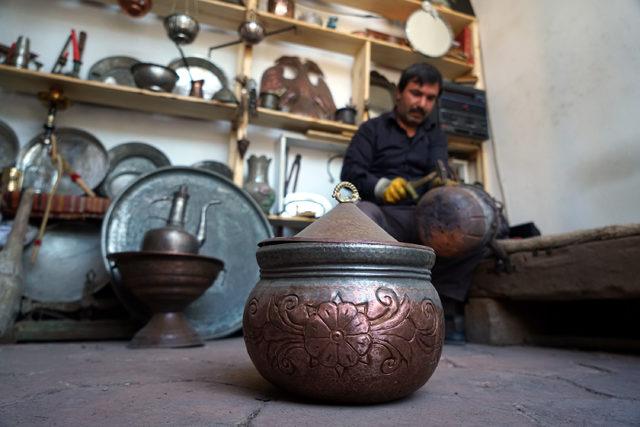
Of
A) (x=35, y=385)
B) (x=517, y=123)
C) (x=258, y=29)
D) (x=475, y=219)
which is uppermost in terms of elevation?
(x=258, y=29)

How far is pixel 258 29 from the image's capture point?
2.77 m

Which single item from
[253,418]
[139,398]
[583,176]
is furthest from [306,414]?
[583,176]

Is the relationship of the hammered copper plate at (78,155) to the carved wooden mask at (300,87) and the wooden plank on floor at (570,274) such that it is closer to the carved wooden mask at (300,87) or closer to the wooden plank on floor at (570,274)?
the carved wooden mask at (300,87)

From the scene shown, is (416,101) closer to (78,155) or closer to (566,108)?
(566,108)

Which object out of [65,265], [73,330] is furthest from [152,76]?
[73,330]

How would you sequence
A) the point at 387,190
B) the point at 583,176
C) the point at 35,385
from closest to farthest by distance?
the point at 35,385, the point at 387,190, the point at 583,176

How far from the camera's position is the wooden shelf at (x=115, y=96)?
→ 2396mm

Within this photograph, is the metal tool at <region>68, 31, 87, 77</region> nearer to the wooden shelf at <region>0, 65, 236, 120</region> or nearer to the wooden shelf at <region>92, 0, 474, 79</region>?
the wooden shelf at <region>0, 65, 236, 120</region>

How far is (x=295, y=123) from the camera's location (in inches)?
118

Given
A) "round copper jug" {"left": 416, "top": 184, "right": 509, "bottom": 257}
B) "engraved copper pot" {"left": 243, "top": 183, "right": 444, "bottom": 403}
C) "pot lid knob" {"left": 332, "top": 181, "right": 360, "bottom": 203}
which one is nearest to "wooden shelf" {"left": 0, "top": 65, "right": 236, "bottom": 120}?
"round copper jug" {"left": 416, "top": 184, "right": 509, "bottom": 257}

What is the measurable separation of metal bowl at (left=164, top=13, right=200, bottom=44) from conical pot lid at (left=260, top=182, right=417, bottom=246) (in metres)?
1.93

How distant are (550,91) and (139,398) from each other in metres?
3.17

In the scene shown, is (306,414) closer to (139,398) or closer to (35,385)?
(139,398)

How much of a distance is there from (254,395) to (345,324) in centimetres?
30
